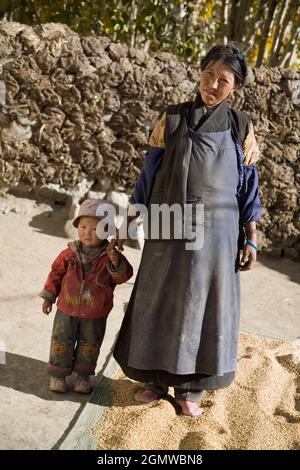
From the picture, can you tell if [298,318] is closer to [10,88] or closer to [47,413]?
[47,413]

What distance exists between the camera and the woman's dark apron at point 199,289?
2.71 meters

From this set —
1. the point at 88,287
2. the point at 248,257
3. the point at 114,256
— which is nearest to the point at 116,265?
the point at 114,256

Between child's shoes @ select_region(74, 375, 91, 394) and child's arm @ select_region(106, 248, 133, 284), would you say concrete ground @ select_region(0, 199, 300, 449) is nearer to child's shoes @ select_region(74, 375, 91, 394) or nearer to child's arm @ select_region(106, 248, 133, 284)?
child's shoes @ select_region(74, 375, 91, 394)

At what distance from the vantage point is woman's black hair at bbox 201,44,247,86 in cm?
267

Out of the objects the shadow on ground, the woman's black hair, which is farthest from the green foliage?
the woman's black hair

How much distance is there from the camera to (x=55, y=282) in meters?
3.10

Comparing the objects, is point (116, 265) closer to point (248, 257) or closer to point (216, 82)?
point (248, 257)

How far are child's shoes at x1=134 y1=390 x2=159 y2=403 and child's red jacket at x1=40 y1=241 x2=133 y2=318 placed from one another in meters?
0.46

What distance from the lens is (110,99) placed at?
627 centimetres

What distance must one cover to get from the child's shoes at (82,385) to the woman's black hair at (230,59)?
171 centimetres

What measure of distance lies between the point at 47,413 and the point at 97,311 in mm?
556

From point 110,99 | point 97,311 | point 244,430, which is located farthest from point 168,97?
point 244,430

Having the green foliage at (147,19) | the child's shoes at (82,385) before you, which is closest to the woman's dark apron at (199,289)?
the child's shoes at (82,385)

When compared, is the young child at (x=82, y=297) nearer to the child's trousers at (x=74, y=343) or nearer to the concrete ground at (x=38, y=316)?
the child's trousers at (x=74, y=343)
